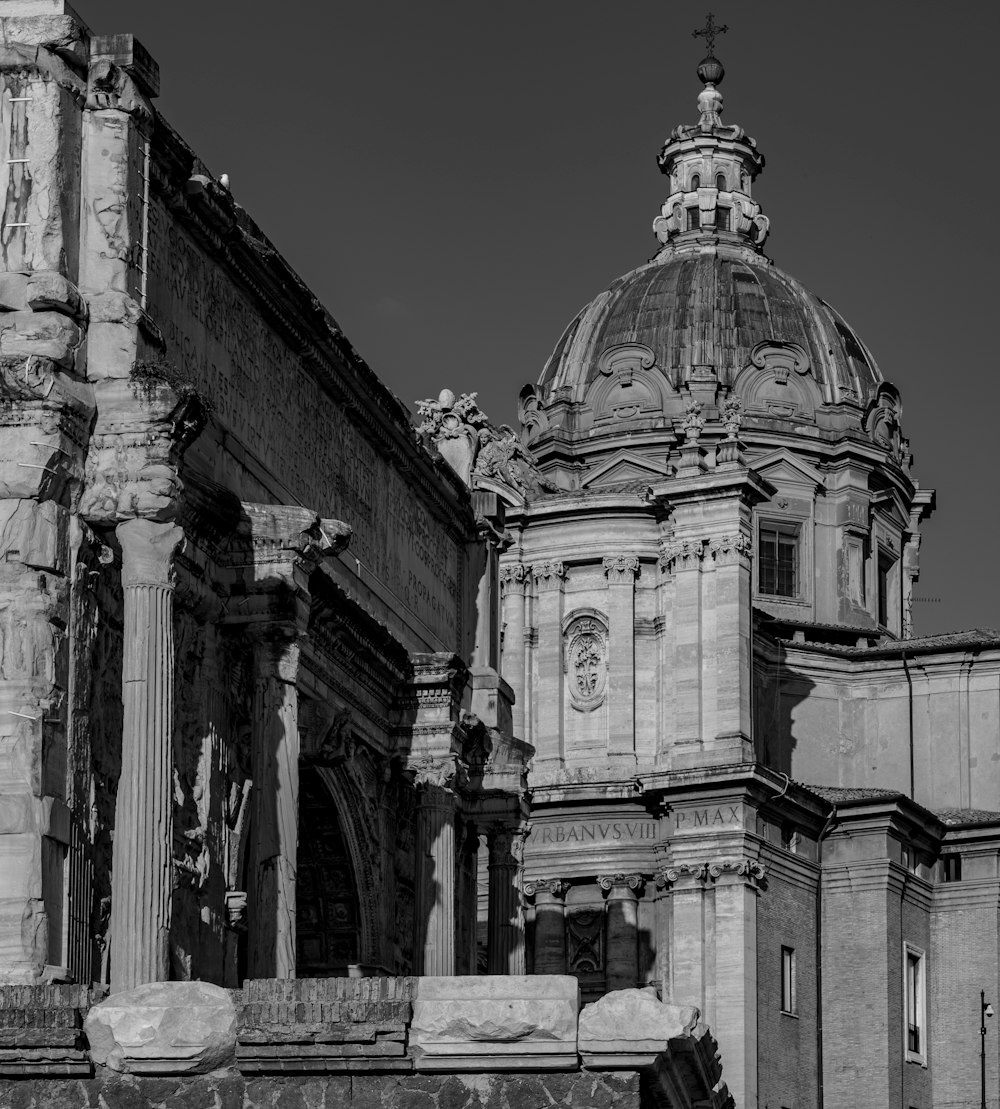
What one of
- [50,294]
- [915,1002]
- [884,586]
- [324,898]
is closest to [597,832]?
[915,1002]

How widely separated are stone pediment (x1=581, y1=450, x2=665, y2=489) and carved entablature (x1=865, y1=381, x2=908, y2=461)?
262 inches

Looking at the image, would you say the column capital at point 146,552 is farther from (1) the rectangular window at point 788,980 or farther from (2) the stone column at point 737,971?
(1) the rectangular window at point 788,980

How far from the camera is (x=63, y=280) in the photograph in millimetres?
25516

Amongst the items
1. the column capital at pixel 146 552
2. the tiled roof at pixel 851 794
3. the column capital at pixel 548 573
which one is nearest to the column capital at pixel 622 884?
the tiled roof at pixel 851 794

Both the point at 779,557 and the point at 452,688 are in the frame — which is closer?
the point at 452,688

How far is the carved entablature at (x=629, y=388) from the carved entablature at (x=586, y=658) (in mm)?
9788

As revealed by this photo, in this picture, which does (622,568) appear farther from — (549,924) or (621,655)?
(549,924)

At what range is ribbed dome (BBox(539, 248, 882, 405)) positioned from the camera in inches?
2766

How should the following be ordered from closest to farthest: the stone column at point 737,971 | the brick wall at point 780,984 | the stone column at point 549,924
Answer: the stone column at point 737,971
the brick wall at point 780,984
the stone column at point 549,924

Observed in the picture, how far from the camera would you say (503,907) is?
3862cm

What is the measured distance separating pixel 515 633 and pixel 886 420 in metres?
15.3

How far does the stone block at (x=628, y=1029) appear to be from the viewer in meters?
16.9

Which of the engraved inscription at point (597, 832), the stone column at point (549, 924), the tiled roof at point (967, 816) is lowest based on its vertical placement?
the stone column at point (549, 924)

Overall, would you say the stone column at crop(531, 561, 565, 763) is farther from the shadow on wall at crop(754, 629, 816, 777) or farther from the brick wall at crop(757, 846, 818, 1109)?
the brick wall at crop(757, 846, 818, 1109)
